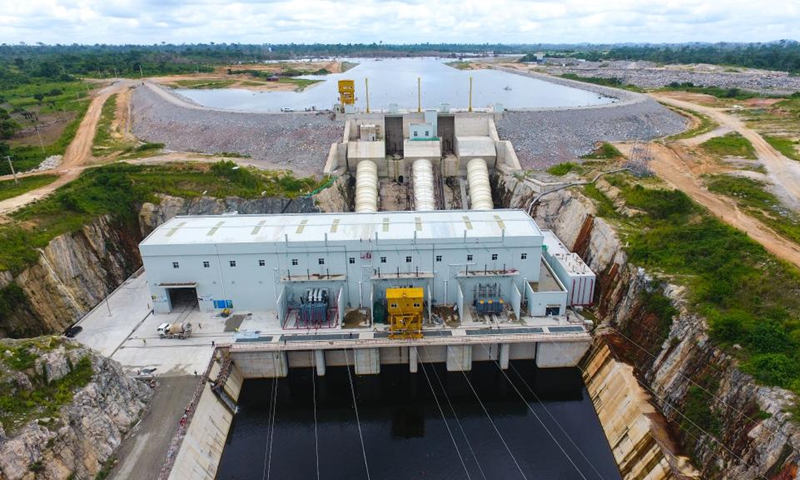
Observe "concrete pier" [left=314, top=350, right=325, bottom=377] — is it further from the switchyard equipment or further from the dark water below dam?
the switchyard equipment

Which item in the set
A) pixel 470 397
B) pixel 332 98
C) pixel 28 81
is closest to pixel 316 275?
pixel 470 397

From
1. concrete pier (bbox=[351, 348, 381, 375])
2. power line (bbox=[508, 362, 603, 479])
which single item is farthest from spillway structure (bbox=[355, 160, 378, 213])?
power line (bbox=[508, 362, 603, 479])

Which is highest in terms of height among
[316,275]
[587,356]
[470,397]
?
[316,275]

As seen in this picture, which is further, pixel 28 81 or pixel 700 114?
pixel 28 81

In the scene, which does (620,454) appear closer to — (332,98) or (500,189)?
(500,189)

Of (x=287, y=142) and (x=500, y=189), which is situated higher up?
(x=287, y=142)

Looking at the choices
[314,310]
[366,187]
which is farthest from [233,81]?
[314,310]
